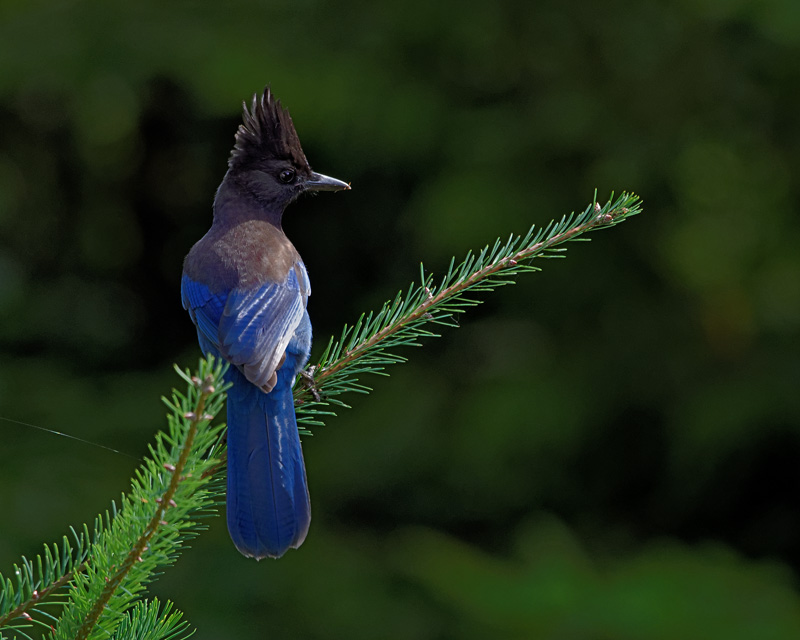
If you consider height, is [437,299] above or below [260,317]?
above

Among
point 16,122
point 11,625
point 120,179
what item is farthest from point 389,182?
point 11,625

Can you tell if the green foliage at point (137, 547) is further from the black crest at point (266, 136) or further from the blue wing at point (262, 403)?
the black crest at point (266, 136)

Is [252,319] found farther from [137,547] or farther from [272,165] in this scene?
[137,547]

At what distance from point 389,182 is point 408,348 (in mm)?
839

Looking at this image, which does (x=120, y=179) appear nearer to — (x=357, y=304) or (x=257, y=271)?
(x=357, y=304)

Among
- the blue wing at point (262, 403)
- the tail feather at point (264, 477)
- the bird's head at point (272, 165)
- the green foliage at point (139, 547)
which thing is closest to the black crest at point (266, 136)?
the bird's head at point (272, 165)

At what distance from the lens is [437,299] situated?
84.7 inches

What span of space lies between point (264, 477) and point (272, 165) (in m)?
1.44

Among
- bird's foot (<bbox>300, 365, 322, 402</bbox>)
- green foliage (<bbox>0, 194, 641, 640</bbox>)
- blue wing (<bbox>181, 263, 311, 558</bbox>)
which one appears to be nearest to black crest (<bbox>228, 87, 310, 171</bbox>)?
blue wing (<bbox>181, 263, 311, 558</bbox>)

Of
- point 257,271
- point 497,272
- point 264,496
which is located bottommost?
point 264,496

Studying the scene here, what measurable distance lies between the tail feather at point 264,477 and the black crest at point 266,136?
3.76 ft

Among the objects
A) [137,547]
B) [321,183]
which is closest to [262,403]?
[137,547]

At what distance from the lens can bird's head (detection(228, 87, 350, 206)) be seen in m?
3.12

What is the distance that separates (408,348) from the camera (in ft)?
15.8
